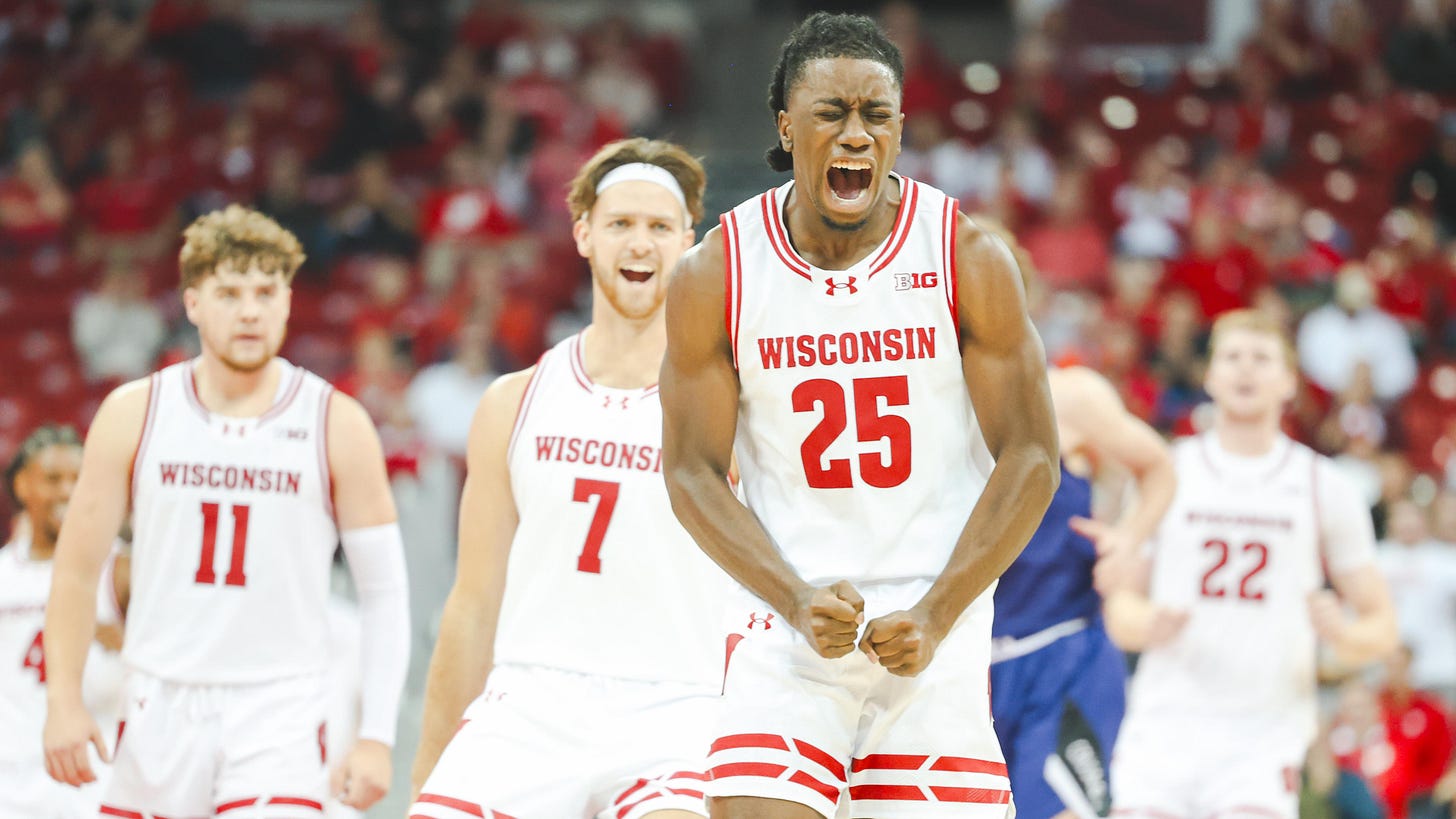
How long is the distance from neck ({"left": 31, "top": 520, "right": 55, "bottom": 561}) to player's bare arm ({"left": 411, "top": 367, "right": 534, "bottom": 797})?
2.24 meters

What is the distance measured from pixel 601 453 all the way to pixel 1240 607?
3.22 m

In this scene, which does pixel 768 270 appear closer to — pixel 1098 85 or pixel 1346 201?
pixel 1346 201

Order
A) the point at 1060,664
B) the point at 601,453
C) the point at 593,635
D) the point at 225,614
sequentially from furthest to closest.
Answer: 1. the point at 1060,664
2. the point at 225,614
3. the point at 601,453
4. the point at 593,635

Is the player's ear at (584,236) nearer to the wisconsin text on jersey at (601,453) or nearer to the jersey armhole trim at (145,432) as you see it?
the wisconsin text on jersey at (601,453)

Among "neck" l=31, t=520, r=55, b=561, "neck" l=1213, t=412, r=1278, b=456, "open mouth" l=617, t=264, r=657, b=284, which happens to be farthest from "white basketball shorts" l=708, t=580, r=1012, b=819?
"neck" l=1213, t=412, r=1278, b=456

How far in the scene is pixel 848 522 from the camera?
3.66 metres

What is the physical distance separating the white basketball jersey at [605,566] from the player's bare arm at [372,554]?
0.73 meters

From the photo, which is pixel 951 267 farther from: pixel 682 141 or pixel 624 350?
pixel 682 141

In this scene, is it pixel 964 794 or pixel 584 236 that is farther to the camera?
pixel 584 236

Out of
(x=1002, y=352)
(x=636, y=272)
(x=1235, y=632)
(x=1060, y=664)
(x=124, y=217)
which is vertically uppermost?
(x=124, y=217)

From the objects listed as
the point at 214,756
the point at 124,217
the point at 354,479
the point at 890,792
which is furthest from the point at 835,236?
the point at 124,217

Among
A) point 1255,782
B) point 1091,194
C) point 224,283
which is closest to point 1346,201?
point 1091,194

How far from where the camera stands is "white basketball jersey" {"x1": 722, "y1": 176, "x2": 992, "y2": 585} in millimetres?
3643

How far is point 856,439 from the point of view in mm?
3646
